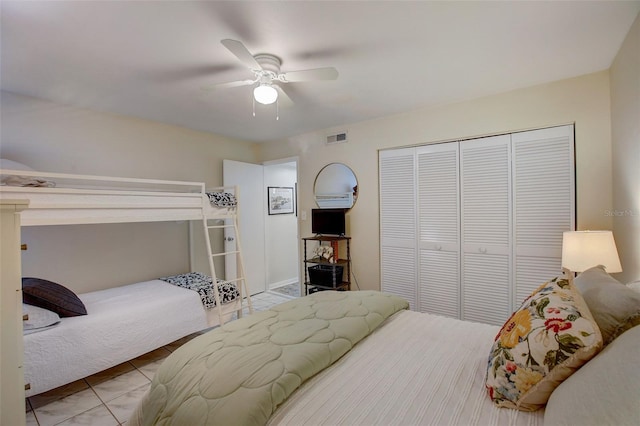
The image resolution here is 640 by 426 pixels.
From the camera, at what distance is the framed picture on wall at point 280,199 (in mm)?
4941

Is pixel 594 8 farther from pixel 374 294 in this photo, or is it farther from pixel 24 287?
pixel 24 287

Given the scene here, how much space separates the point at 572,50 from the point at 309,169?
288 cm

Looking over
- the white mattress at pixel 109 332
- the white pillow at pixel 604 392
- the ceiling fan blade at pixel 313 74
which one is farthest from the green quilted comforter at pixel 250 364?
the ceiling fan blade at pixel 313 74

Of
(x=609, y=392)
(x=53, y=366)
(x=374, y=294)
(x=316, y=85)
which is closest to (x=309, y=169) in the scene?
(x=316, y=85)

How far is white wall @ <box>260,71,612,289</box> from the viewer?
2311 mm

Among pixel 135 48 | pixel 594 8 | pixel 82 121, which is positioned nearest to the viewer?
pixel 594 8

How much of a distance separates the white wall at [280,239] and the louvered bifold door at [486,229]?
2.93 metres

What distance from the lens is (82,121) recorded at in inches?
114

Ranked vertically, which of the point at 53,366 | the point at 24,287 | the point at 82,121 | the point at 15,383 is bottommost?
the point at 53,366

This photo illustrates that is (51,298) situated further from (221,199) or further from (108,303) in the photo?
(221,199)

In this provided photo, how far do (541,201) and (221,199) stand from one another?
10.1ft

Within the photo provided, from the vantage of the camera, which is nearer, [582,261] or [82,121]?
[582,261]

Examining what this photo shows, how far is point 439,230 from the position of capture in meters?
3.06

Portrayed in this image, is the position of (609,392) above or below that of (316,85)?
below
